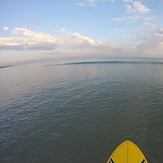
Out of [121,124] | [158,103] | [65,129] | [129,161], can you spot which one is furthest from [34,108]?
[158,103]

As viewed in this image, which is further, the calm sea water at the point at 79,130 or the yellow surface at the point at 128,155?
the calm sea water at the point at 79,130

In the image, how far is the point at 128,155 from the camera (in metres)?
5.81

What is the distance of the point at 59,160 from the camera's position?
7406mm

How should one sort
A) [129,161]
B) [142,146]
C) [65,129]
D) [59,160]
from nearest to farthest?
[129,161] < [59,160] < [142,146] < [65,129]

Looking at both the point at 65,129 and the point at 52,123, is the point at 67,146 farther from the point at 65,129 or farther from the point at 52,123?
the point at 52,123

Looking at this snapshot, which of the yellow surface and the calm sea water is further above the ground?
the yellow surface

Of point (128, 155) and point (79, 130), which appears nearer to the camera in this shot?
point (128, 155)

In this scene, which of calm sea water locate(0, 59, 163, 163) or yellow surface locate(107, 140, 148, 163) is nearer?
yellow surface locate(107, 140, 148, 163)

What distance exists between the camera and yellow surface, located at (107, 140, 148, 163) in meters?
5.64

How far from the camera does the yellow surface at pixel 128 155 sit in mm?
5644

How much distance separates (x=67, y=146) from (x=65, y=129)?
2143 millimetres

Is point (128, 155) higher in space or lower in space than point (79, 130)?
higher

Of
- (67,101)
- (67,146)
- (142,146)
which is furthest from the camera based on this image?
(67,101)

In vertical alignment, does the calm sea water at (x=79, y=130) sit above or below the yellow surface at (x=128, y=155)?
below
